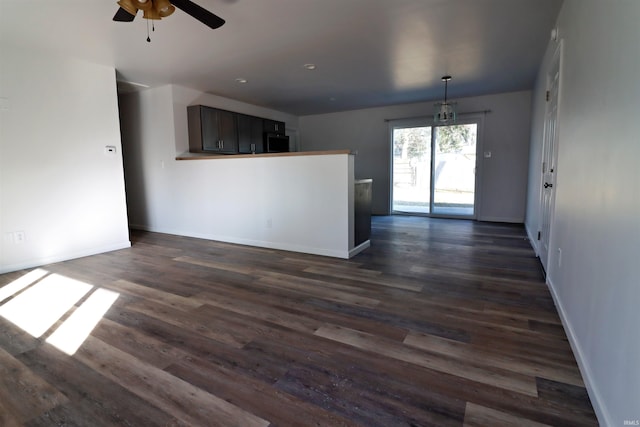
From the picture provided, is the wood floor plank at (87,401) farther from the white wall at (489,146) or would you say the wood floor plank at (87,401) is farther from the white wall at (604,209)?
the white wall at (489,146)

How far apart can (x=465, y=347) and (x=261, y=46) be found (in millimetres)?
3453

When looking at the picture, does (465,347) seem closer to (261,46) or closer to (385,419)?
(385,419)

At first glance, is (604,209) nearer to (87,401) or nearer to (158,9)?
(87,401)

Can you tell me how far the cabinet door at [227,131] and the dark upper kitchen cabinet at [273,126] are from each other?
0.85 metres

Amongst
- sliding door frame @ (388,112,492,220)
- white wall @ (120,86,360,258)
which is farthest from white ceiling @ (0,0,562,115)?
sliding door frame @ (388,112,492,220)

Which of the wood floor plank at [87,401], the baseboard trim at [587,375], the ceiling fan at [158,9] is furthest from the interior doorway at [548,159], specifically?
the wood floor plank at [87,401]

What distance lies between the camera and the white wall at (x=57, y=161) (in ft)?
11.5

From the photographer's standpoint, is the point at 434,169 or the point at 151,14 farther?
the point at 434,169

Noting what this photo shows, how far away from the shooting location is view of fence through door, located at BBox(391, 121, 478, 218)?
21.3 ft

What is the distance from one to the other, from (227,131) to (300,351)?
15.4ft

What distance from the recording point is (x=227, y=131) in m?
5.72

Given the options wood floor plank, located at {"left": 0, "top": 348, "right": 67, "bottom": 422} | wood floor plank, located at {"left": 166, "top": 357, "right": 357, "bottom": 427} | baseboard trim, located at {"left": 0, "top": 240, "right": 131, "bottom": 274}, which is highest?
baseboard trim, located at {"left": 0, "top": 240, "right": 131, "bottom": 274}

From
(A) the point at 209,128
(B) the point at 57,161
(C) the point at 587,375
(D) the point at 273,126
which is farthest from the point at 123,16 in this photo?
(D) the point at 273,126

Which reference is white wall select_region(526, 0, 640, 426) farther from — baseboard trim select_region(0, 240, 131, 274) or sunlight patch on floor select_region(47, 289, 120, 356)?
baseboard trim select_region(0, 240, 131, 274)
